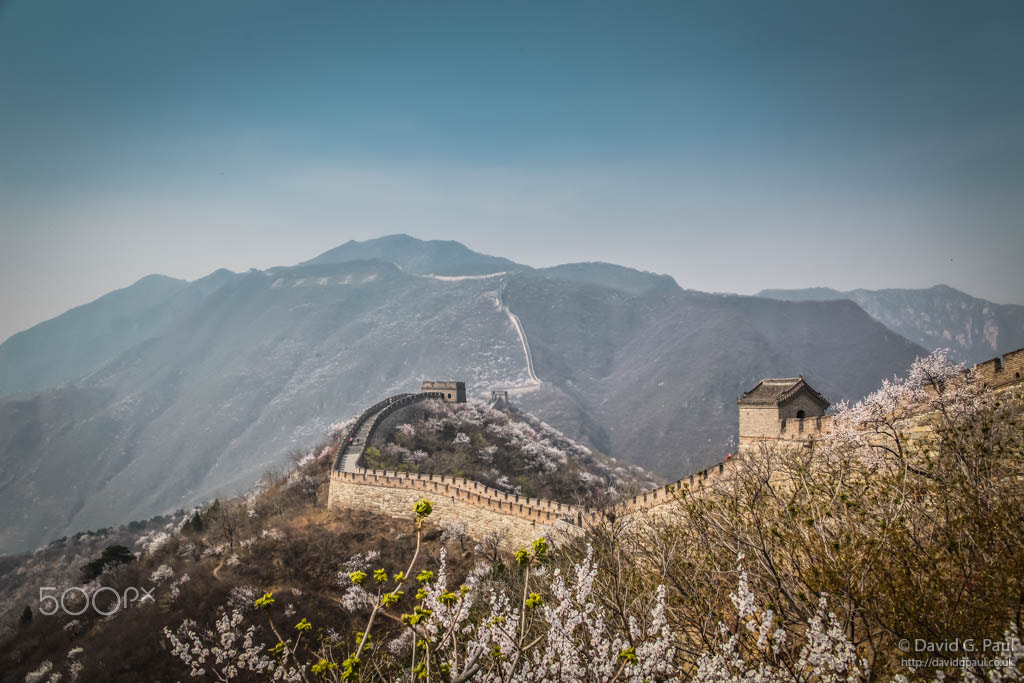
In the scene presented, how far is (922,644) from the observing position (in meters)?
7.66

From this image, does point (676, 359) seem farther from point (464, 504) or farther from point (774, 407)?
point (774, 407)

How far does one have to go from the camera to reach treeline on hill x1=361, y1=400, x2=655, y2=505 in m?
46.2

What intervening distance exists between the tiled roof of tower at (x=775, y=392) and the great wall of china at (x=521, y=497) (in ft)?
0.18

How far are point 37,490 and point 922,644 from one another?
165932 mm

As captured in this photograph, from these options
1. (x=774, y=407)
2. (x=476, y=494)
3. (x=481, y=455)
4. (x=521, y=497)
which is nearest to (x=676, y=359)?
(x=481, y=455)

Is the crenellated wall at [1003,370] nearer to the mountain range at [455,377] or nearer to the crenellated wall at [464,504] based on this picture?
the crenellated wall at [464,504]

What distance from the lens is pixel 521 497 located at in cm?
3136

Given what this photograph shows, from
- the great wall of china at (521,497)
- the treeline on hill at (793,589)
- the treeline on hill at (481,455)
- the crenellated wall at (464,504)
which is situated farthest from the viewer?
the treeline on hill at (481,455)

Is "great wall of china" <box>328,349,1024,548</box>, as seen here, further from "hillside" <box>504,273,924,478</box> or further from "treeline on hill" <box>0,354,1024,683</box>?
"hillside" <box>504,273,924,478</box>

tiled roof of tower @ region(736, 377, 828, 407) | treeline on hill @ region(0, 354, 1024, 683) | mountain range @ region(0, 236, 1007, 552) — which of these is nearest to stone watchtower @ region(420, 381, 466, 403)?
mountain range @ region(0, 236, 1007, 552)

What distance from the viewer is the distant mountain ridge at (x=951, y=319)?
4776 inches

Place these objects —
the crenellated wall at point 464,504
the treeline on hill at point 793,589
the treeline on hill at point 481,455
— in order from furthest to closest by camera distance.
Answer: the treeline on hill at point 481,455 < the crenellated wall at point 464,504 < the treeline on hill at point 793,589

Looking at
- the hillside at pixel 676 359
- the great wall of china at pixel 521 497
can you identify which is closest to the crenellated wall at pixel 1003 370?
the great wall of china at pixel 521 497

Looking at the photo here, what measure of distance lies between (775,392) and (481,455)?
29057 millimetres
